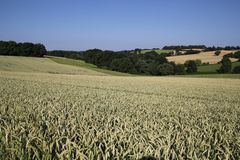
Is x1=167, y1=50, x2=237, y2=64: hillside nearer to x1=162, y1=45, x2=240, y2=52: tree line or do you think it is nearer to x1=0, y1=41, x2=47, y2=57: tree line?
x1=162, y1=45, x2=240, y2=52: tree line

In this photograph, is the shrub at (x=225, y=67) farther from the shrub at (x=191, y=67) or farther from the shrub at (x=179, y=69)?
the shrub at (x=179, y=69)

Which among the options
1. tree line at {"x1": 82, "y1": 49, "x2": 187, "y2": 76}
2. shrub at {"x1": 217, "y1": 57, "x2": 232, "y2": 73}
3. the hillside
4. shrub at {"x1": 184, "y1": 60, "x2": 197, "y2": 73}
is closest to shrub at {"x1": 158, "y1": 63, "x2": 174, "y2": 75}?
tree line at {"x1": 82, "y1": 49, "x2": 187, "y2": 76}

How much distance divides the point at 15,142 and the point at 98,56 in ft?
294

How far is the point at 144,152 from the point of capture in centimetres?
473

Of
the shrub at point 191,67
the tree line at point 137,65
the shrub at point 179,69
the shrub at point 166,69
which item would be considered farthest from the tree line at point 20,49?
the shrub at point 191,67

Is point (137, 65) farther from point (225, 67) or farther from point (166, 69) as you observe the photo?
point (225, 67)

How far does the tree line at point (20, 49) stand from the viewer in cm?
8788

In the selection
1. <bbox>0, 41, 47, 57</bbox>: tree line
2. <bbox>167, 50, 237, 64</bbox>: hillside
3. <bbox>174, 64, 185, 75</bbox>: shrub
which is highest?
<bbox>0, 41, 47, 57</bbox>: tree line

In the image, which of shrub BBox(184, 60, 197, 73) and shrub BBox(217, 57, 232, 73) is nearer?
shrub BBox(217, 57, 232, 73)

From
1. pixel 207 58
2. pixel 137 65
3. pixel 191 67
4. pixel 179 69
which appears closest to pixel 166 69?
pixel 179 69

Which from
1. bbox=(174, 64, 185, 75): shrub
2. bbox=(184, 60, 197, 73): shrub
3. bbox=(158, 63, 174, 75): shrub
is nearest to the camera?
bbox=(158, 63, 174, 75): shrub

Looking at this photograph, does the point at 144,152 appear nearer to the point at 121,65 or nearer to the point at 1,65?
the point at 1,65

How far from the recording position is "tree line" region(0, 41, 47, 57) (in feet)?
288

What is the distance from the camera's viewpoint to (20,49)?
3568 inches
